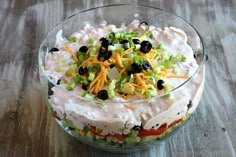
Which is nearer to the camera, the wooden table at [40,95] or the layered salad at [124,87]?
the layered salad at [124,87]

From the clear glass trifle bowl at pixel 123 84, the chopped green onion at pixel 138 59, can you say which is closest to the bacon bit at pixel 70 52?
the clear glass trifle bowl at pixel 123 84

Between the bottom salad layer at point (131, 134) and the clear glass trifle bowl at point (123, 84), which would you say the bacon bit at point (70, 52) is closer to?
the clear glass trifle bowl at point (123, 84)

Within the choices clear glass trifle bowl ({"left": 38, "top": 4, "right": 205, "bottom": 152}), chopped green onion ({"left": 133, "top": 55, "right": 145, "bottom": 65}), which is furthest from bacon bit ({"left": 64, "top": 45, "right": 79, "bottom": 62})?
chopped green onion ({"left": 133, "top": 55, "right": 145, "bottom": 65})

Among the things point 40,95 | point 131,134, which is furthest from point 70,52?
point 131,134

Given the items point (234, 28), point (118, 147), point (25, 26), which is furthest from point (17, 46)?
point (234, 28)

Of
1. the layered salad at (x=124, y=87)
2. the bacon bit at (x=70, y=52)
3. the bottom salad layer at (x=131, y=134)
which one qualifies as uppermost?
the bacon bit at (x=70, y=52)

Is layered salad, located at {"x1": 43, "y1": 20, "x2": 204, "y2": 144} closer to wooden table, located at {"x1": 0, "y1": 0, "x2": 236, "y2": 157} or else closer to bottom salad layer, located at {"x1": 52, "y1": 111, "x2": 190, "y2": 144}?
bottom salad layer, located at {"x1": 52, "y1": 111, "x2": 190, "y2": 144}

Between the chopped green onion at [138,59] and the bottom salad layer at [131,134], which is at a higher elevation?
the chopped green onion at [138,59]
